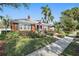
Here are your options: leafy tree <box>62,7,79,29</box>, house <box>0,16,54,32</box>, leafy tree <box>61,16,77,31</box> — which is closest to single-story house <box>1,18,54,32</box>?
house <box>0,16,54,32</box>

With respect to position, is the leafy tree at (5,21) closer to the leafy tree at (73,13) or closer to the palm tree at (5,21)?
the palm tree at (5,21)

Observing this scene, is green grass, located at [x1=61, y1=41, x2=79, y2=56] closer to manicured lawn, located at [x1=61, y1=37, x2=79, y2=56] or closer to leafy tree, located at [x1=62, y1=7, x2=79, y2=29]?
manicured lawn, located at [x1=61, y1=37, x2=79, y2=56]

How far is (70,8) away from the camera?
17.3ft

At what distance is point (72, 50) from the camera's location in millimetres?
5336

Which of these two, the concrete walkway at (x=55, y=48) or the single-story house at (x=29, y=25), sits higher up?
the single-story house at (x=29, y=25)

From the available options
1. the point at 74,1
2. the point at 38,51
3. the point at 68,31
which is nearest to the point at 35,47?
the point at 38,51

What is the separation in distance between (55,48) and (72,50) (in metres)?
0.25

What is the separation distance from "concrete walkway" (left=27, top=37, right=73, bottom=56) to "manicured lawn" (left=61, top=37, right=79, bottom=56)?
0.18 feet

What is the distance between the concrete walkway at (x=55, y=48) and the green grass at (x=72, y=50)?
53 millimetres

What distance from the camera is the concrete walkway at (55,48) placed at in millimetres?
5293

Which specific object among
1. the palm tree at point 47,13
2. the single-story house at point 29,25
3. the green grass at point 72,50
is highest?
the palm tree at point 47,13

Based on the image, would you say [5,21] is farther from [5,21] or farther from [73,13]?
[73,13]

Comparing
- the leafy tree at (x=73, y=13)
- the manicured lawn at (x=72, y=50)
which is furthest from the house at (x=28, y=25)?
the manicured lawn at (x=72, y=50)

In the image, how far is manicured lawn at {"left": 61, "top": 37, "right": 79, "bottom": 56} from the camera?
530 cm
